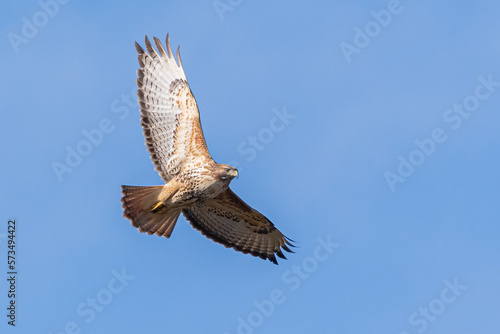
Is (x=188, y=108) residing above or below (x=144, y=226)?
above

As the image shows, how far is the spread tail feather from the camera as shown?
47.8 feet

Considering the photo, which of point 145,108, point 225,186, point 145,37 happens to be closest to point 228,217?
point 225,186

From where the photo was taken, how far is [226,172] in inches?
550

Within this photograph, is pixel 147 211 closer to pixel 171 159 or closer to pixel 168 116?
pixel 171 159

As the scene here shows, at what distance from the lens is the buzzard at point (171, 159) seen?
14.4 metres

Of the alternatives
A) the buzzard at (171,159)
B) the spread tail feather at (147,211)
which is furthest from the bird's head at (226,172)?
the spread tail feather at (147,211)

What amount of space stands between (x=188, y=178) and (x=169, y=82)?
191 centimetres

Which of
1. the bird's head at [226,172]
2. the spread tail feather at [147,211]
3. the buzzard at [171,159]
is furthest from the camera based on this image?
the spread tail feather at [147,211]

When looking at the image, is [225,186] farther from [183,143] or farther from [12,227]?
[12,227]

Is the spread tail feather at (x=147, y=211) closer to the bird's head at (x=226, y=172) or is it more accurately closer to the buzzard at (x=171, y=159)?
the buzzard at (x=171, y=159)

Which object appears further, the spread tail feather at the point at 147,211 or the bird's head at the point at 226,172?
the spread tail feather at the point at 147,211

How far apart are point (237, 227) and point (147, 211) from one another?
6.83 feet

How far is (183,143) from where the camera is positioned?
14695 millimetres

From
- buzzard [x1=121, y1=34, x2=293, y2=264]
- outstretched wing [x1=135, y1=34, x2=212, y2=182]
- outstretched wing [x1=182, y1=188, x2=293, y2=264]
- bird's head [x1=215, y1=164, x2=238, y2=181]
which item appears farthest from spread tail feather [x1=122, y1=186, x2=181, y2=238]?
bird's head [x1=215, y1=164, x2=238, y2=181]
